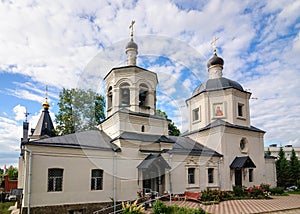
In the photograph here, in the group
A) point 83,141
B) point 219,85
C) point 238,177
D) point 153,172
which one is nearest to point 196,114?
point 219,85

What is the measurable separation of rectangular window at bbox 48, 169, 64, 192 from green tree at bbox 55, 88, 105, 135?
23.5 feet

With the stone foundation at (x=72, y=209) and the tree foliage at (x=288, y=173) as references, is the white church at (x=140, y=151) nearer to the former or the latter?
the stone foundation at (x=72, y=209)

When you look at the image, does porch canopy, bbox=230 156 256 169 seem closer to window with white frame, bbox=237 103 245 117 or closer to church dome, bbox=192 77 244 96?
window with white frame, bbox=237 103 245 117

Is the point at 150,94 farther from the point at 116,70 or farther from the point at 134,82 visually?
the point at 116,70

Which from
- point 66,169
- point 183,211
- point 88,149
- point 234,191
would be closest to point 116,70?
point 88,149

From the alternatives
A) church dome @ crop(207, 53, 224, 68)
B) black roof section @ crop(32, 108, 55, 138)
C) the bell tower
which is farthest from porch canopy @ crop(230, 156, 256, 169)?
black roof section @ crop(32, 108, 55, 138)

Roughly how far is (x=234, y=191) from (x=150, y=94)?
925cm

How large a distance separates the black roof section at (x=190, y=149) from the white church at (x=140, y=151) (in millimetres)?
99

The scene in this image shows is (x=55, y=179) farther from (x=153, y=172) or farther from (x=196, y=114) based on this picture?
(x=196, y=114)

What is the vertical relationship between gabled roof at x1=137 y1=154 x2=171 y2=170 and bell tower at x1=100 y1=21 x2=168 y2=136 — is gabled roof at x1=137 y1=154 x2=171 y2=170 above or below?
below

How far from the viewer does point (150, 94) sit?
17.5m

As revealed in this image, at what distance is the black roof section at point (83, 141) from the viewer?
13.3 metres

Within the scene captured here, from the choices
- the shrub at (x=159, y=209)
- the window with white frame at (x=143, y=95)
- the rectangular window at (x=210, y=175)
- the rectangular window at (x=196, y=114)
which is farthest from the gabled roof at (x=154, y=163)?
the rectangular window at (x=196, y=114)

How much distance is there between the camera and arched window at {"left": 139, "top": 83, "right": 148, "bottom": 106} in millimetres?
17344
